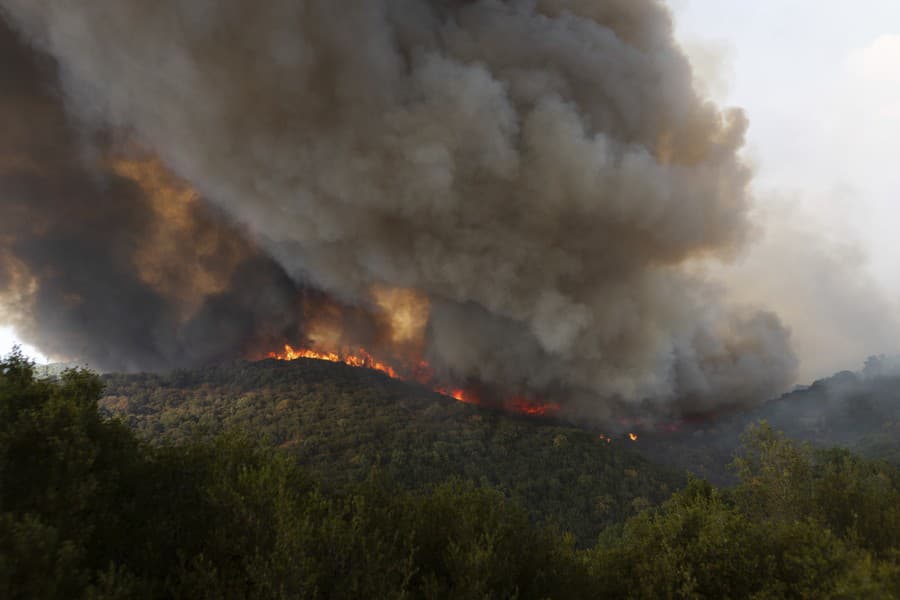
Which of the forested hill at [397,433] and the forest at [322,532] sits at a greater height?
the forested hill at [397,433]

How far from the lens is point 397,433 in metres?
115

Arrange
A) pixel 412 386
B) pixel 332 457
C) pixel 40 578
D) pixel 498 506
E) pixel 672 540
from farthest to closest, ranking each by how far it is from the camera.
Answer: pixel 412 386, pixel 332 457, pixel 498 506, pixel 672 540, pixel 40 578

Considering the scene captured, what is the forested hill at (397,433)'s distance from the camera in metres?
97.0

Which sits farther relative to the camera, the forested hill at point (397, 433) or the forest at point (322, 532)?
the forested hill at point (397, 433)

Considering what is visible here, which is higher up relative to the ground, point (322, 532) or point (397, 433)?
point (397, 433)

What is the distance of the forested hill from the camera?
97000 mm

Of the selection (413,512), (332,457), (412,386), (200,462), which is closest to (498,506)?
(413,512)

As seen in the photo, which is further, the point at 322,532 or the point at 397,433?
the point at 397,433

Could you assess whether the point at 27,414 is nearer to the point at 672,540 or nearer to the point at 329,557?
the point at 329,557

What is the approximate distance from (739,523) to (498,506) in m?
12.1

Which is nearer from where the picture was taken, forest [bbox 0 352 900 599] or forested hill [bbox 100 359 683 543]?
forest [bbox 0 352 900 599]

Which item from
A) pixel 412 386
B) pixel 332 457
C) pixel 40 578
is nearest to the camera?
pixel 40 578

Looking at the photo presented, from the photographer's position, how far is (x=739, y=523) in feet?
73.2

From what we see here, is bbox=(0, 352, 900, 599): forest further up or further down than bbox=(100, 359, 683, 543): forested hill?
further down
